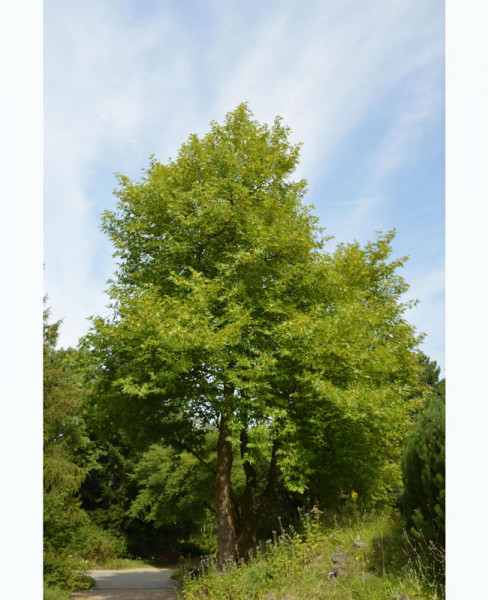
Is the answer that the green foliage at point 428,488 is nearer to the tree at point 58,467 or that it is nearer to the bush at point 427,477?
the bush at point 427,477

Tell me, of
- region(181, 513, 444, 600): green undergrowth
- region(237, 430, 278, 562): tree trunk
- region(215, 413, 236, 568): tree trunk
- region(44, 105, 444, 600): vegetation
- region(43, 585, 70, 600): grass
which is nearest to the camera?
region(181, 513, 444, 600): green undergrowth

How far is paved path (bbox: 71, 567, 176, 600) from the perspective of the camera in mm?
13797

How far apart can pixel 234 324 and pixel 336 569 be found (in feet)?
15.1

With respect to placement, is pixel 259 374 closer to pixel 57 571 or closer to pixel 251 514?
pixel 251 514

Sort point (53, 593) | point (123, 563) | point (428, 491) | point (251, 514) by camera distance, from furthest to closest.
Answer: point (123, 563), point (251, 514), point (53, 593), point (428, 491)

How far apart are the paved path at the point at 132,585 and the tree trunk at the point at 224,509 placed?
11.2 feet

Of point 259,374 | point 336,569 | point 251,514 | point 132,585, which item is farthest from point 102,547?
point 336,569

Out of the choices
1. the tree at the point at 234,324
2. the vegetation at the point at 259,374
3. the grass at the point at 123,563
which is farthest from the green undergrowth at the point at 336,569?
the grass at the point at 123,563

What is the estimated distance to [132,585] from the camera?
1633 cm

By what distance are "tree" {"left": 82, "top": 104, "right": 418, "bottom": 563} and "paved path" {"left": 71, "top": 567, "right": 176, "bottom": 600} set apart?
4.62m

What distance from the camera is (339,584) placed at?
22.3 ft

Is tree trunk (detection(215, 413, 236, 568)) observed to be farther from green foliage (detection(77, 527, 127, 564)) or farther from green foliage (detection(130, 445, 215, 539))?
green foliage (detection(77, 527, 127, 564))

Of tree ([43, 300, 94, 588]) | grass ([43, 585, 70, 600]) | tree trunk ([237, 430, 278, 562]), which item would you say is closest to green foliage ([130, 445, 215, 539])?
tree ([43, 300, 94, 588])

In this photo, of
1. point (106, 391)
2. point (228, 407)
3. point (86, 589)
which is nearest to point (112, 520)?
point (86, 589)
